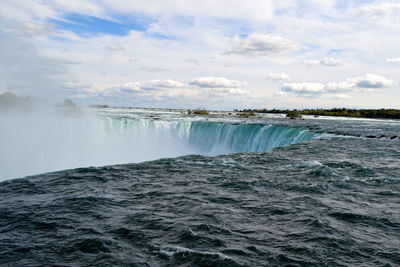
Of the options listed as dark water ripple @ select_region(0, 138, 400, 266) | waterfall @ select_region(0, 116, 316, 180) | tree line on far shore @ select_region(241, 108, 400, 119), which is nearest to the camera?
dark water ripple @ select_region(0, 138, 400, 266)

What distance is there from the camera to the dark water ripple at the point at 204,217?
6.77 metres

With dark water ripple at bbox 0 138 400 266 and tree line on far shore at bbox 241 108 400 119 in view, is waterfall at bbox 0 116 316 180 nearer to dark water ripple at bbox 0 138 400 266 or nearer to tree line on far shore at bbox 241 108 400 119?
dark water ripple at bbox 0 138 400 266

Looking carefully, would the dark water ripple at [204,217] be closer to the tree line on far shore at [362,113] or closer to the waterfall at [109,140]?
the waterfall at [109,140]

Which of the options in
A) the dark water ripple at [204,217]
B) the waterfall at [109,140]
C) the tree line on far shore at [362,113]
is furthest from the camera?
the tree line on far shore at [362,113]

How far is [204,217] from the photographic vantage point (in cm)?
914

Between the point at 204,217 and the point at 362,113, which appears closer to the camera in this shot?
the point at 204,217

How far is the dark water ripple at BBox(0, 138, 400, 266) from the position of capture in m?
6.77

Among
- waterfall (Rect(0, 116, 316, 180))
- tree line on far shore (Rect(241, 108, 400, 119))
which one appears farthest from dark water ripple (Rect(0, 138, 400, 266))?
tree line on far shore (Rect(241, 108, 400, 119))

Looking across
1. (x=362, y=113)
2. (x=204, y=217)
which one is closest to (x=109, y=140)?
(x=204, y=217)

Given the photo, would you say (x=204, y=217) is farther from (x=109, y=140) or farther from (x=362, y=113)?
(x=362, y=113)

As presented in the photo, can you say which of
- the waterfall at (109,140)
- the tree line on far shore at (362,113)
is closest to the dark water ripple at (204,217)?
the waterfall at (109,140)

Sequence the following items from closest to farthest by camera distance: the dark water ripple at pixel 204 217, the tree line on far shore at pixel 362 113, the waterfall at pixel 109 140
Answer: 1. the dark water ripple at pixel 204 217
2. the waterfall at pixel 109 140
3. the tree line on far shore at pixel 362 113

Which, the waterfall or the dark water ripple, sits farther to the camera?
the waterfall

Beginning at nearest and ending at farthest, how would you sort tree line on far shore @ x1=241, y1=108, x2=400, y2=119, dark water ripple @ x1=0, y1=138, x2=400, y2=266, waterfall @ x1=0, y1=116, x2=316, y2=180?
dark water ripple @ x1=0, y1=138, x2=400, y2=266
waterfall @ x1=0, y1=116, x2=316, y2=180
tree line on far shore @ x1=241, y1=108, x2=400, y2=119
